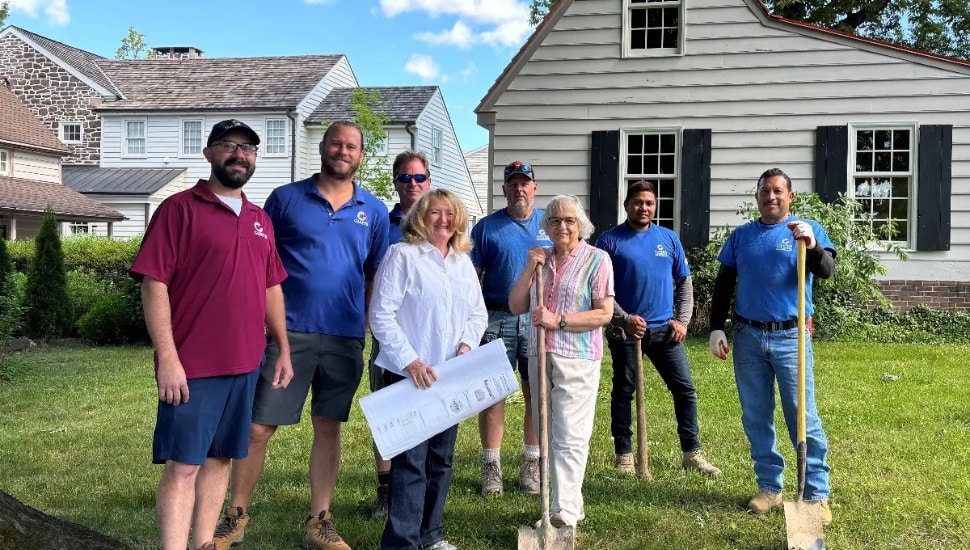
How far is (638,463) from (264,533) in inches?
95.4

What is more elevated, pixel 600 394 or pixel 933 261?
pixel 933 261

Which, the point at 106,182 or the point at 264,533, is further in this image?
the point at 106,182

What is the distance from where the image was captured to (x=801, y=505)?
4121mm

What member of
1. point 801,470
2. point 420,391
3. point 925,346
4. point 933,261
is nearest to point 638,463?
point 801,470

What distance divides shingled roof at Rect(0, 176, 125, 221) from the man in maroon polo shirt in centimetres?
2066

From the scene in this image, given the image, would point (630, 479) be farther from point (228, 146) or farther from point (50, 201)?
point (50, 201)

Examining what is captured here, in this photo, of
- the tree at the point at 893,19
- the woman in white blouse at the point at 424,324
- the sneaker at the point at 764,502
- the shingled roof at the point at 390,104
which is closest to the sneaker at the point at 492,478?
the woman in white blouse at the point at 424,324

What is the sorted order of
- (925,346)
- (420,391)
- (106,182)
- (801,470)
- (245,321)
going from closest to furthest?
(245,321) → (420,391) → (801,470) → (925,346) → (106,182)

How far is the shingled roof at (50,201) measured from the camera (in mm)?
21922

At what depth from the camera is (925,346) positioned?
10.8 meters

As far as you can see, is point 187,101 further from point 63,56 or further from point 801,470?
point 801,470

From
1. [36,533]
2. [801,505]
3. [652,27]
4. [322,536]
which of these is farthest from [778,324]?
[652,27]

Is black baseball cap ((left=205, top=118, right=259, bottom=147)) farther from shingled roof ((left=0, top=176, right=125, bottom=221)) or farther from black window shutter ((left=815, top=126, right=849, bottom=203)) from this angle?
shingled roof ((left=0, top=176, right=125, bottom=221))

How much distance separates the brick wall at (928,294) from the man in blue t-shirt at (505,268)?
8790 mm
